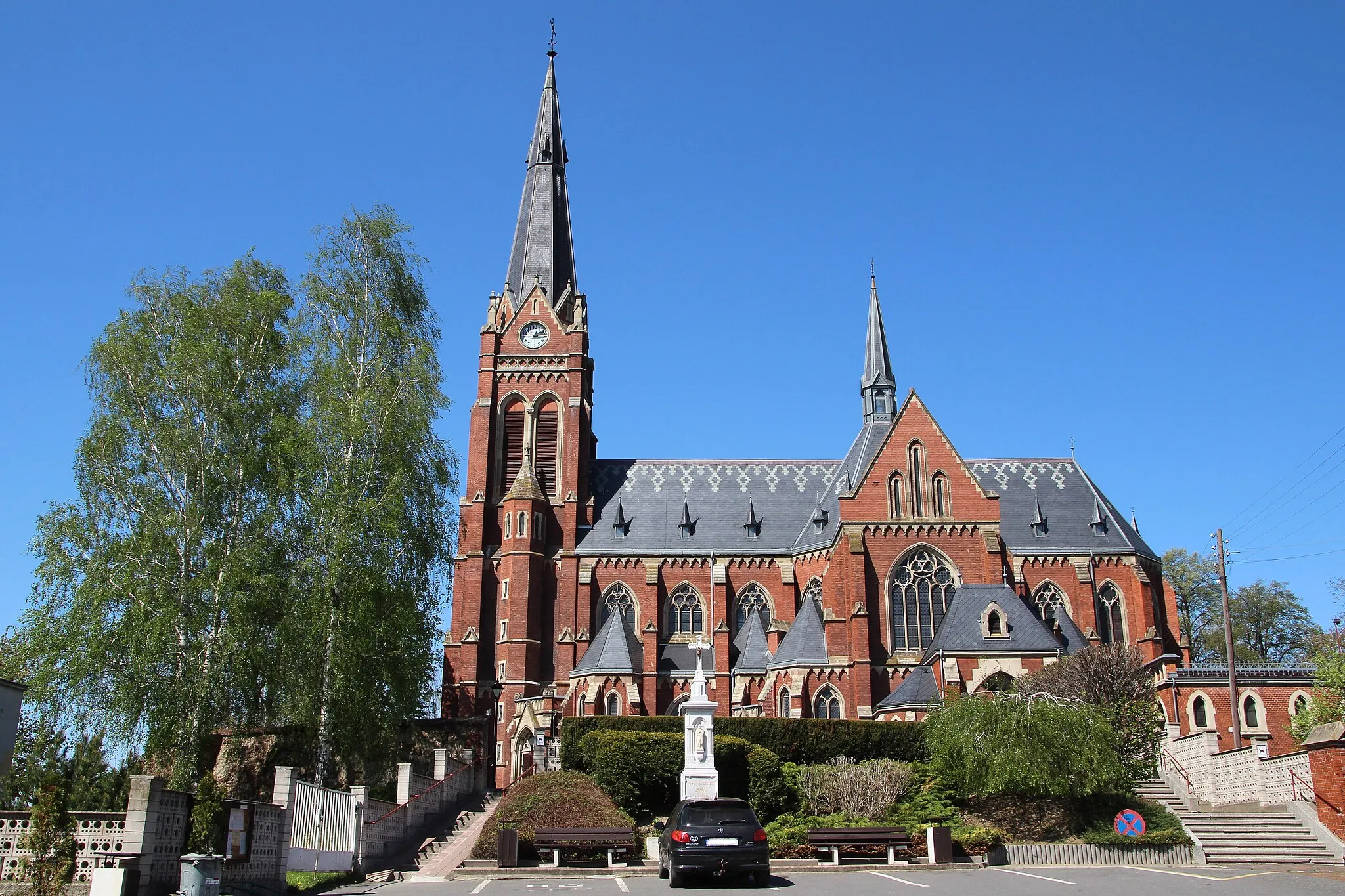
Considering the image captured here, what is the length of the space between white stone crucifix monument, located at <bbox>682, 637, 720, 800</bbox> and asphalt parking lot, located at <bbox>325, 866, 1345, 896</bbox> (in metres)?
5.10

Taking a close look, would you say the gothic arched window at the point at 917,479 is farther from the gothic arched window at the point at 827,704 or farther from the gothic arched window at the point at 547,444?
the gothic arched window at the point at 547,444

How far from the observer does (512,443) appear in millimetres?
51781

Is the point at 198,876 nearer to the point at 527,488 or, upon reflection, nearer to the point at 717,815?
the point at 717,815

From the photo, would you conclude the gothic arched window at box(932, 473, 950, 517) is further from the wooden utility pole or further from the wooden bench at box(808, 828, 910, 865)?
the wooden bench at box(808, 828, 910, 865)

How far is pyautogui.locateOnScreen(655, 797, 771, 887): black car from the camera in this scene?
58.6ft

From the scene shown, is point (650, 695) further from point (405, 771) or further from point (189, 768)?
point (189, 768)

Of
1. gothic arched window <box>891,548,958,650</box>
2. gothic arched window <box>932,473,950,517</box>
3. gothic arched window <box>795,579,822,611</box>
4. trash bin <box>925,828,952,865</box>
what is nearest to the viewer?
trash bin <box>925,828,952,865</box>

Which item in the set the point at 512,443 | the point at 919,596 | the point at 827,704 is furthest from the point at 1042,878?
the point at 512,443

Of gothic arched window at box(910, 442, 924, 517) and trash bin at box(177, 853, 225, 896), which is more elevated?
gothic arched window at box(910, 442, 924, 517)

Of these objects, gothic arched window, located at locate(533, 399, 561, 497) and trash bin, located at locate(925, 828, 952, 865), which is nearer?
trash bin, located at locate(925, 828, 952, 865)

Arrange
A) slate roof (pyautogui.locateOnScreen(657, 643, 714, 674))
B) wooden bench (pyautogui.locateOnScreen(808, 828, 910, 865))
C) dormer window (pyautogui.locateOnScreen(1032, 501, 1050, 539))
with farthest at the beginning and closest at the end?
1. dormer window (pyautogui.locateOnScreen(1032, 501, 1050, 539))
2. slate roof (pyautogui.locateOnScreen(657, 643, 714, 674))
3. wooden bench (pyautogui.locateOnScreen(808, 828, 910, 865))

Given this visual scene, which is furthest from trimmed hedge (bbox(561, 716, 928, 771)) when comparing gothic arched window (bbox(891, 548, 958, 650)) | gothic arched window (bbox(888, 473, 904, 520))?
gothic arched window (bbox(888, 473, 904, 520))

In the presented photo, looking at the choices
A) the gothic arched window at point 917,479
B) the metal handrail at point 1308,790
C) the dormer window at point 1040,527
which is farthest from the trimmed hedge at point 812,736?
the dormer window at point 1040,527

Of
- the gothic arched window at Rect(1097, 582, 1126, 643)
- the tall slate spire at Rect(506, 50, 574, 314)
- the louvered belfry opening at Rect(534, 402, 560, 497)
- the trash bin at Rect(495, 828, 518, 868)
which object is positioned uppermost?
the tall slate spire at Rect(506, 50, 574, 314)
